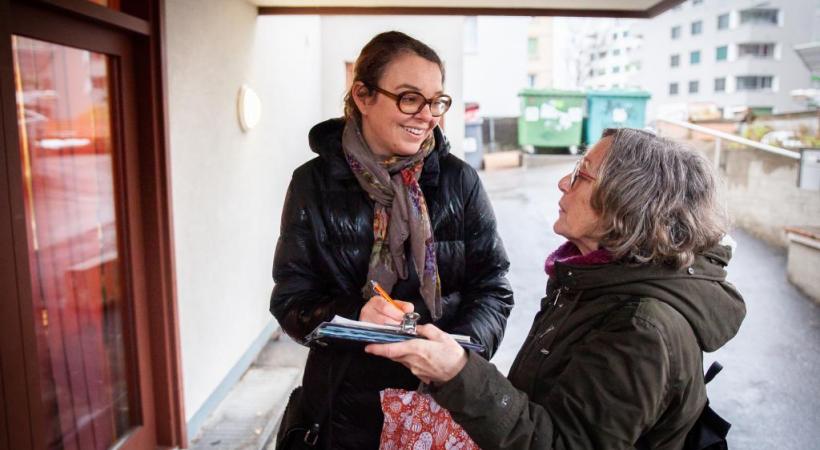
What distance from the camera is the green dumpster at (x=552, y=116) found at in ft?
44.3

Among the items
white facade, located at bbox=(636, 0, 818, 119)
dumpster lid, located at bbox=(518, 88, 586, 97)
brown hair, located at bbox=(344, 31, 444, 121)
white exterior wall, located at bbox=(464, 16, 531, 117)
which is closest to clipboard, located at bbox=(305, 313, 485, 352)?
brown hair, located at bbox=(344, 31, 444, 121)

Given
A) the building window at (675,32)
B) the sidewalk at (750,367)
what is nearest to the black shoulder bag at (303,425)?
the sidewalk at (750,367)

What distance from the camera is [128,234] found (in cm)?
290

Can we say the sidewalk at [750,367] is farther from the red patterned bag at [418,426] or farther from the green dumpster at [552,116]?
the green dumpster at [552,116]

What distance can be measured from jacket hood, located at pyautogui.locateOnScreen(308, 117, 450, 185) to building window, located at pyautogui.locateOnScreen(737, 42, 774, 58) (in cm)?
5295

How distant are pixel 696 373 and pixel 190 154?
114 inches

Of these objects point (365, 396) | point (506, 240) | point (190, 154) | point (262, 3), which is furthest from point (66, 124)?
point (506, 240)

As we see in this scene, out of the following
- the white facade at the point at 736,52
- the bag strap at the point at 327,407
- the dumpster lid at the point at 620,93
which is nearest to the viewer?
the bag strap at the point at 327,407

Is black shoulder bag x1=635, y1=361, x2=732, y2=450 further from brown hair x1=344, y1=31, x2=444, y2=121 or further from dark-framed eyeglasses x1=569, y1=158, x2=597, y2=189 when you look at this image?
brown hair x1=344, y1=31, x2=444, y2=121

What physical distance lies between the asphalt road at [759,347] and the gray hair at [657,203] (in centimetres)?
280

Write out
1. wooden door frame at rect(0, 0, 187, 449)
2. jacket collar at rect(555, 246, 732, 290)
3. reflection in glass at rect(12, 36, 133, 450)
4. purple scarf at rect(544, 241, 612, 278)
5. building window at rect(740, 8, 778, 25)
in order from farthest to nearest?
building window at rect(740, 8, 778, 25), reflection in glass at rect(12, 36, 133, 450), wooden door frame at rect(0, 0, 187, 449), purple scarf at rect(544, 241, 612, 278), jacket collar at rect(555, 246, 732, 290)

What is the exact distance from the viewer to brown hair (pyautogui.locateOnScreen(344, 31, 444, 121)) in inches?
69.0

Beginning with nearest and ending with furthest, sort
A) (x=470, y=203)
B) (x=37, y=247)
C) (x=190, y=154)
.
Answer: (x=470, y=203), (x=37, y=247), (x=190, y=154)

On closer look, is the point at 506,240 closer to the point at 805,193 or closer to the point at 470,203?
the point at 805,193
